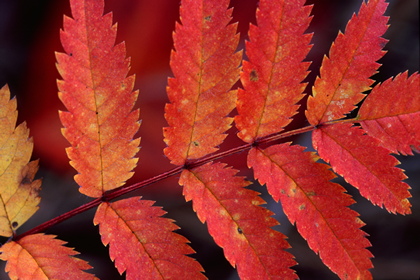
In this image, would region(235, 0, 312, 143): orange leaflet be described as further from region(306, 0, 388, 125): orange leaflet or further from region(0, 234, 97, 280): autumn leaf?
region(0, 234, 97, 280): autumn leaf

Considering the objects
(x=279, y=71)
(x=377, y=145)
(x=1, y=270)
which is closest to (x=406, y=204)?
(x=377, y=145)

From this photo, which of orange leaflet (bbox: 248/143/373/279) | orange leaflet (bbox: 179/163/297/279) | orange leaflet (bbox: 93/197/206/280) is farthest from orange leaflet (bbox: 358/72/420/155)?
orange leaflet (bbox: 93/197/206/280)

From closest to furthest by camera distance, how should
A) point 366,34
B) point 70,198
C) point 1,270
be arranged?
point 366,34 < point 1,270 < point 70,198

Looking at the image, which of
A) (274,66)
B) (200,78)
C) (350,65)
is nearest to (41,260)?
(200,78)

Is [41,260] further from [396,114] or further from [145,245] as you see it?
[396,114]

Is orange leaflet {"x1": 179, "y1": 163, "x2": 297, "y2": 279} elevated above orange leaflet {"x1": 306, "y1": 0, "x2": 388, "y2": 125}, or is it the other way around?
orange leaflet {"x1": 306, "y1": 0, "x2": 388, "y2": 125}

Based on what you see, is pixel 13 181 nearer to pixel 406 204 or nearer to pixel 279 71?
pixel 279 71
